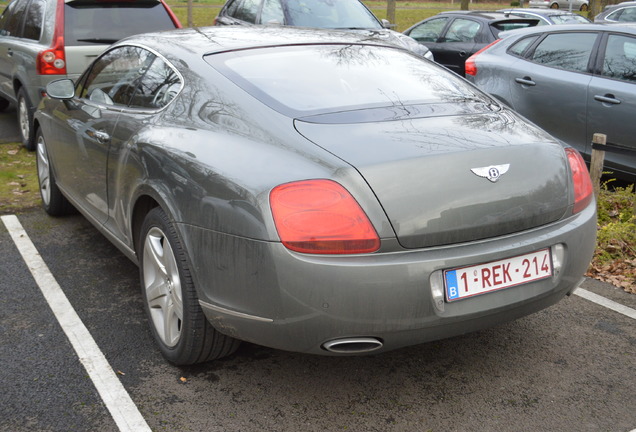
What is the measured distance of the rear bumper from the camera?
105 inches

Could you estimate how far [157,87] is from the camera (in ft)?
12.5

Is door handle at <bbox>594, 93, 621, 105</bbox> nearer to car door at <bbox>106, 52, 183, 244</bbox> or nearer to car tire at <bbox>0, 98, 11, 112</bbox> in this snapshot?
car door at <bbox>106, 52, 183, 244</bbox>

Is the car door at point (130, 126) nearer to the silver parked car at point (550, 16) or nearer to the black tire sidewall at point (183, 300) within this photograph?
the black tire sidewall at point (183, 300)

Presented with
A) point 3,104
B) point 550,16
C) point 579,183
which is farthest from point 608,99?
point 3,104

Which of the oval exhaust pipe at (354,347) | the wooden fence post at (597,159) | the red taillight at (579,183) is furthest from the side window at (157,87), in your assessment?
the wooden fence post at (597,159)

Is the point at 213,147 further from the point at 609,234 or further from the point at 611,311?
the point at 609,234

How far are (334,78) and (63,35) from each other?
469 cm

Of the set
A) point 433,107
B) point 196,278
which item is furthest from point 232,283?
point 433,107

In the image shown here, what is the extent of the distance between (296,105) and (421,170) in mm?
718

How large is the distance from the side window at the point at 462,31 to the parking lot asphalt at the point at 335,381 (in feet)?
28.5

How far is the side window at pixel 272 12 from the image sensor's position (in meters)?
10.3

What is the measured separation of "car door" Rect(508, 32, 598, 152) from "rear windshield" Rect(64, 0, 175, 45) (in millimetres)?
3690

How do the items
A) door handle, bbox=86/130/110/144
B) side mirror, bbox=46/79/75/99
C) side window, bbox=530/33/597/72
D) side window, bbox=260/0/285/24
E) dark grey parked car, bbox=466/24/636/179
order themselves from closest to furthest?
1. door handle, bbox=86/130/110/144
2. side mirror, bbox=46/79/75/99
3. dark grey parked car, bbox=466/24/636/179
4. side window, bbox=530/33/597/72
5. side window, bbox=260/0/285/24

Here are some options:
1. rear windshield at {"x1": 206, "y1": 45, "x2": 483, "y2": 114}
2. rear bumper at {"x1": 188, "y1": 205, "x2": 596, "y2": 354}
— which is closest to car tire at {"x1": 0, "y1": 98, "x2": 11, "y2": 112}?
rear windshield at {"x1": 206, "y1": 45, "x2": 483, "y2": 114}
